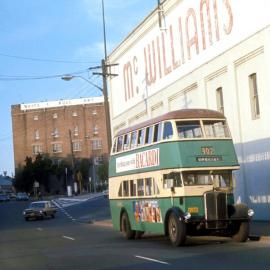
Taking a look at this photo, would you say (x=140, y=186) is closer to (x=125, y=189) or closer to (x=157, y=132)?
(x=125, y=189)

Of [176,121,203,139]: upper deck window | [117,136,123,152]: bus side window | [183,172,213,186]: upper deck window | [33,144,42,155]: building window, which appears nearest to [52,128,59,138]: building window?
[33,144,42,155]: building window

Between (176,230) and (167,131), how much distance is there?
3191mm

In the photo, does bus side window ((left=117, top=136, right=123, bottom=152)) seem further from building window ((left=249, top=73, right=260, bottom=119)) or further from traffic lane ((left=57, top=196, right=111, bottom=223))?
traffic lane ((left=57, top=196, right=111, bottom=223))

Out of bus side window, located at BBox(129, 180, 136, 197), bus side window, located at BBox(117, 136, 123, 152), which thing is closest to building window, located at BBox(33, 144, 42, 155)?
bus side window, located at BBox(117, 136, 123, 152)

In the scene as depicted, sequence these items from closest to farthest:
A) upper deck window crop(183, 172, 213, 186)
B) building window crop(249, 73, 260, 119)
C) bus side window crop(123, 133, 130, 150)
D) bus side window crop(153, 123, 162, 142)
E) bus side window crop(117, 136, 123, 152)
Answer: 1. upper deck window crop(183, 172, 213, 186)
2. bus side window crop(153, 123, 162, 142)
3. bus side window crop(123, 133, 130, 150)
4. bus side window crop(117, 136, 123, 152)
5. building window crop(249, 73, 260, 119)

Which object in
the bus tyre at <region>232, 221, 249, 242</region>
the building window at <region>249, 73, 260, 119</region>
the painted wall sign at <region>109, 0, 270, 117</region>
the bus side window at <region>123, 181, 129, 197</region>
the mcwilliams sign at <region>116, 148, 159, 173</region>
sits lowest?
the bus tyre at <region>232, 221, 249, 242</region>

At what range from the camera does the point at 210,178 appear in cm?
1956

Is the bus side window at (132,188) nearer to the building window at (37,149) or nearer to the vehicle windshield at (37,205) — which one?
the vehicle windshield at (37,205)

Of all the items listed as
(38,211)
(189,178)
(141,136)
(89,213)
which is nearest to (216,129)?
(189,178)

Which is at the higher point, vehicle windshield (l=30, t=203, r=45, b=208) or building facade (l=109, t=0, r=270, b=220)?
building facade (l=109, t=0, r=270, b=220)

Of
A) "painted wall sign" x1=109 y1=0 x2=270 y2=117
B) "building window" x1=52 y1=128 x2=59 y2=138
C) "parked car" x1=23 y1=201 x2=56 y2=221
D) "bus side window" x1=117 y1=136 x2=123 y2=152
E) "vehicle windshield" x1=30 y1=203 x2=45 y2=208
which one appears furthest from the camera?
"building window" x1=52 y1=128 x2=59 y2=138

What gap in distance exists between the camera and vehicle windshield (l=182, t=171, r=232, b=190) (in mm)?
19344

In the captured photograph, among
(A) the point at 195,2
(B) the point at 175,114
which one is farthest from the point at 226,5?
(B) the point at 175,114

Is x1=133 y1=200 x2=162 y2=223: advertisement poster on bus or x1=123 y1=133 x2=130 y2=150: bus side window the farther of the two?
x1=123 y1=133 x2=130 y2=150: bus side window
